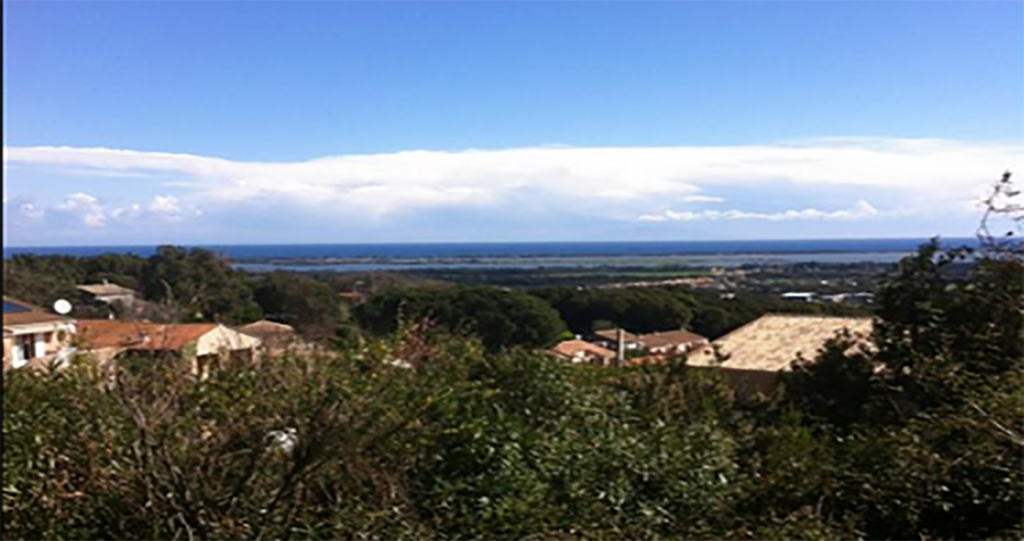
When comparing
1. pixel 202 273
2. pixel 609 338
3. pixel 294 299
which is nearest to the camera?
pixel 202 273

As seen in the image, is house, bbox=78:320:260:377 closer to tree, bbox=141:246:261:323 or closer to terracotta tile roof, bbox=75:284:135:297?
tree, bbox=141:246:261:323

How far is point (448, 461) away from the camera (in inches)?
162

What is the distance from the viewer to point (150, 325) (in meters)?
5.57

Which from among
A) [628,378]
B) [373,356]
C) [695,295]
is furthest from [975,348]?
[695,295]

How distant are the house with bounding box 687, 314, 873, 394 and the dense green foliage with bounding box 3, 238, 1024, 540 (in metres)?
6.00

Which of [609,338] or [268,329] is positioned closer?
[268,329]

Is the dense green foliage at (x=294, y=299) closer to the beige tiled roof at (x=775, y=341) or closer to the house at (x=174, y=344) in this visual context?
the beige tiled roof at (x=775, y=341)

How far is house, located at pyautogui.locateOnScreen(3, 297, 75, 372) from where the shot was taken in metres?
5.48

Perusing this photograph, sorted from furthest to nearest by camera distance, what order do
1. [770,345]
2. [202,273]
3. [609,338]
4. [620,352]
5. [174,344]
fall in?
[609,338] → [202,273] → [770,345] → [620,352] → [174,344]

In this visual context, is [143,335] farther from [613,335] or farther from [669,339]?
[613,335]

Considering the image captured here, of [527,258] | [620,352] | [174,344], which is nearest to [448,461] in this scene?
[174,344]

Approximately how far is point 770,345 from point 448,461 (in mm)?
11126

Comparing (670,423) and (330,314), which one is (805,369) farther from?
(330,314)

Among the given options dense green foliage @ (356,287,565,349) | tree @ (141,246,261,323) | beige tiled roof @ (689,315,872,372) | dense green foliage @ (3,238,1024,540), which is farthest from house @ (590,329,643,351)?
dense green foliage @ (3,238,1024,540)
